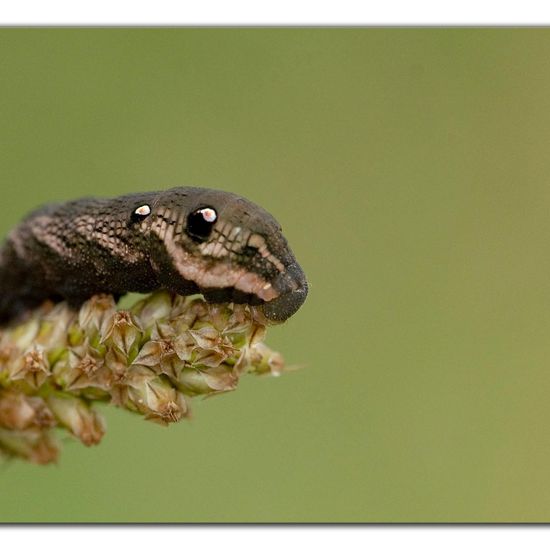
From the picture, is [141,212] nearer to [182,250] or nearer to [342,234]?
[182,250]

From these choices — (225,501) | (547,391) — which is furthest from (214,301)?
(547,391)

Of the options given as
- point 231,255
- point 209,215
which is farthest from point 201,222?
point 231,255

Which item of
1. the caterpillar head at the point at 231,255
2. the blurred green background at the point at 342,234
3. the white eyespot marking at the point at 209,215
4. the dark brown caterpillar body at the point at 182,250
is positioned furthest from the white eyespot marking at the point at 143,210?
the blurred green background at the point at 342,234

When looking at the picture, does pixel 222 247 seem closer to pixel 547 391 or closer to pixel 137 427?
pixel 137 427

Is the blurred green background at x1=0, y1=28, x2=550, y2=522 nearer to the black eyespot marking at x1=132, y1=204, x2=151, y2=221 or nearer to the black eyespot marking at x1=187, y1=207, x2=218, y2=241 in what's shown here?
the black eyespot marking at x1=132, y1=204, x2=151, y2=221

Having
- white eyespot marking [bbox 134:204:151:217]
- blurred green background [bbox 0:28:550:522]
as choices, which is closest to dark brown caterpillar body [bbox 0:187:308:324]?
white eyespot marking [bbox 134:204:151:217]

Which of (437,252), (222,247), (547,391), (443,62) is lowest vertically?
(547,391)
